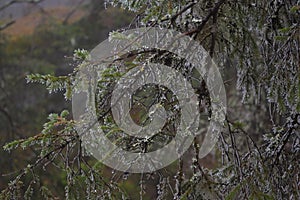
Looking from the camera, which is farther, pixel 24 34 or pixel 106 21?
pixel 24 34

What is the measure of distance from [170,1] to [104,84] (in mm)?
486

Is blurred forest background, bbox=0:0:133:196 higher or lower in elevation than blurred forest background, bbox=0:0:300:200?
higher

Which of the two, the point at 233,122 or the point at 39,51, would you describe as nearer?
the point at 233,122

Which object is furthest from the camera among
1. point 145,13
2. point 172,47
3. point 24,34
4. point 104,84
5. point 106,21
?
point 24,34

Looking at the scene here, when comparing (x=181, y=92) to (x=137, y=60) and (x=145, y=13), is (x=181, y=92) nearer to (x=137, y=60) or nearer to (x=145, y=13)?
(x=137, y=60)

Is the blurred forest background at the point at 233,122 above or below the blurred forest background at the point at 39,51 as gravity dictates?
below

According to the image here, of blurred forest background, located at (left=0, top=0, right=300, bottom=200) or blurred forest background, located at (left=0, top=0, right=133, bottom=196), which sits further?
blurred forest background, located at (left=0, top=0, right=133, bottom=196)

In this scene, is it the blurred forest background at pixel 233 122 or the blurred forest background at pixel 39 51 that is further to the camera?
the blurred forest background at pixel 39 51

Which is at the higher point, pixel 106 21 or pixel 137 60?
pixel 106 21

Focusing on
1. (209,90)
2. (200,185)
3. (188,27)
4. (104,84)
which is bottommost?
(200,185)

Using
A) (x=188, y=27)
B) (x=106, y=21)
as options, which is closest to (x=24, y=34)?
(x=106, y=21)

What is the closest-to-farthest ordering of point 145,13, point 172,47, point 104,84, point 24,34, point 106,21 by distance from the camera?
point 104,84
point 172,47
point 145,13
point 106,21
point 24,34

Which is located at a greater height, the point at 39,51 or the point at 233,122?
the point at 39,51

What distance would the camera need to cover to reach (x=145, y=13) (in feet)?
6.97
